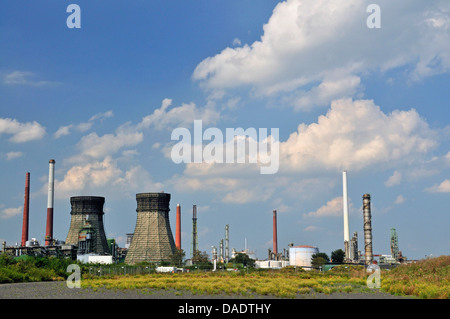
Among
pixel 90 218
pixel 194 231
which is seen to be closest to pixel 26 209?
pixel 90 218

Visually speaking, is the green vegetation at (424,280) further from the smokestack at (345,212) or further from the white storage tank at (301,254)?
the smokestack at (345,212)

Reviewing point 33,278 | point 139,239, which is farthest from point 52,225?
point 33,278

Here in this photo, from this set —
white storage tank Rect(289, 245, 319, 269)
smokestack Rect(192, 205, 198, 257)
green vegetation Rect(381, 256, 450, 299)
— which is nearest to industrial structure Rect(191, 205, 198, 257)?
smokestack Rect(192, 205, 198, 257)

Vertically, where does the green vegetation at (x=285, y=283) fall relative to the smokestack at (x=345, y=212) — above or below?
below

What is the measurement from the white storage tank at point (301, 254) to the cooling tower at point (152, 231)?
96.0 feet

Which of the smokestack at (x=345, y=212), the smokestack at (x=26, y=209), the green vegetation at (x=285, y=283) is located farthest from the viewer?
the smokestack at (x=345, y=212)

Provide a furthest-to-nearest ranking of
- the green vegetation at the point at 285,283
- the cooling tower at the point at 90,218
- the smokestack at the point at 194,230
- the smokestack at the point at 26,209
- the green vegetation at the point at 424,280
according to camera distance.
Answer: the smokestack at the point at 194,230, the cooling tower at the point at 90,218, the smokestack at the point at 26,209, the green vegetation at the point at 285,283, the green vegetation at the point at 424,280

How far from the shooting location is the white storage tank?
4456 inches

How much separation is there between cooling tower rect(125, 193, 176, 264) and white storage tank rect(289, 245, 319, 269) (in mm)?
29271

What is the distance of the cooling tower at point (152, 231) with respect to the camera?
Result: 122 m

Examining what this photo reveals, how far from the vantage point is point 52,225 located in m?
109

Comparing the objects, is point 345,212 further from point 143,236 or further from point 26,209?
point 26,209

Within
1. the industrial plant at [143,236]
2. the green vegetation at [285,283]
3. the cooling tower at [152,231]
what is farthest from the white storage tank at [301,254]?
the green vegetation at [285,283]
